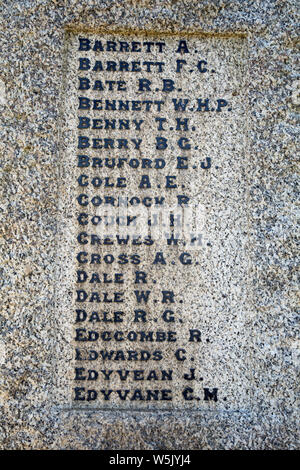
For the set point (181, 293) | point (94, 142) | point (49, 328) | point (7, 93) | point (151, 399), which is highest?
point (7, 93)

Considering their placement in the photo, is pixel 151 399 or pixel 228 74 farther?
pixel 228 74

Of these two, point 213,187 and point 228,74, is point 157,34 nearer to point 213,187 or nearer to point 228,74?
point 228,74

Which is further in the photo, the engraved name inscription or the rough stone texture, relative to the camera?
the engraved name inscription

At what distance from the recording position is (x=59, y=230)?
272 centimetres

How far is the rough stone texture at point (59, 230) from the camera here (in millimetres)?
2514

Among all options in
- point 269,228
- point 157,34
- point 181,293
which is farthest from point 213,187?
point 157,34

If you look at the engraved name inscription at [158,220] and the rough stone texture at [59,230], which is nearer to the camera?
the rough stone texture at [59,230]

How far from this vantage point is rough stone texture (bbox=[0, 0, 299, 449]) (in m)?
2.51

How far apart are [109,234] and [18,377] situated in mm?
881

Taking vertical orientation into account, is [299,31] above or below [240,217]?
above

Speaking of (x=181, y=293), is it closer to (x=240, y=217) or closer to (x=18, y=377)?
(x=240, y=217)

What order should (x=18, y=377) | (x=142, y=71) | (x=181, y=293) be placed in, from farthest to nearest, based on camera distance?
(x=142, y=71)
(x=181, y=293)
(x=18, y=377)

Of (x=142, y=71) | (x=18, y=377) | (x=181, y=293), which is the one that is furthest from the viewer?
(x=142, y=71)

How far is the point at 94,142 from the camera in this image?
280 cm
